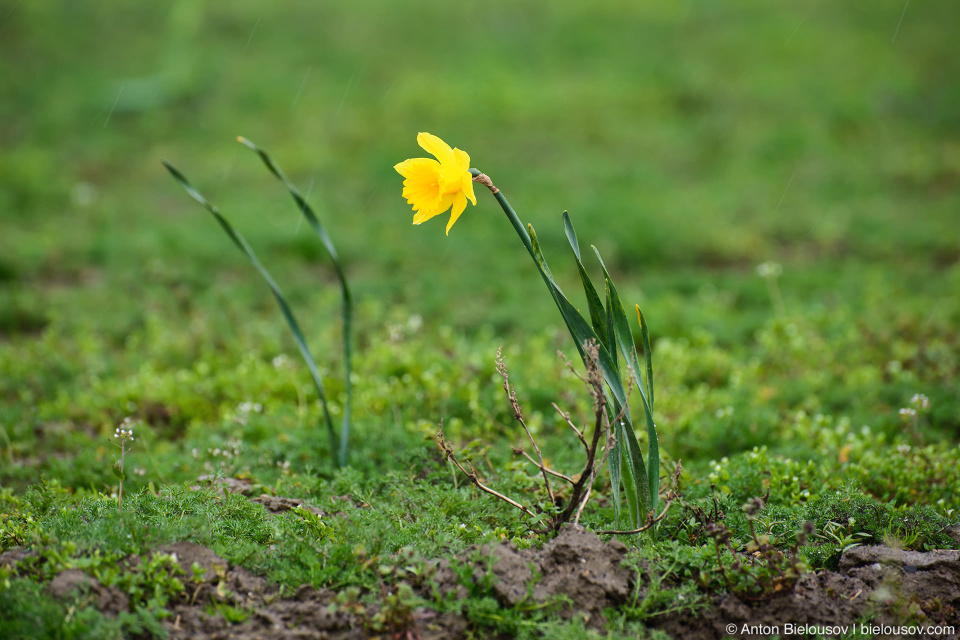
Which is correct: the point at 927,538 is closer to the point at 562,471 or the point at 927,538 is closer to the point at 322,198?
the point at 562,471

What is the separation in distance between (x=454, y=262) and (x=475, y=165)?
174 cm

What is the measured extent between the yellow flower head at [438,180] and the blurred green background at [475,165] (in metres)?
1.54

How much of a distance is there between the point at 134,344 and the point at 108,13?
8614 millimetres

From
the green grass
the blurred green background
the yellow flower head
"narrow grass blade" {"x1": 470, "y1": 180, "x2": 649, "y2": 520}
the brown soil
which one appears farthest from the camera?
the blurred green background

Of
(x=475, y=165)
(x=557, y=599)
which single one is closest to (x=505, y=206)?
(x=557, y=599)

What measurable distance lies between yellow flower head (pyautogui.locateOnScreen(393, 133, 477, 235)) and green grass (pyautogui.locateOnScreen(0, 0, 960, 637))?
0.98 meters

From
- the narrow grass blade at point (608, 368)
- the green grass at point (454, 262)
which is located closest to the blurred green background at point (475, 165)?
the green grass at point (454, 262)

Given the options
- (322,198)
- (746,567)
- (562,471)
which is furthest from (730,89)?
(746,567)

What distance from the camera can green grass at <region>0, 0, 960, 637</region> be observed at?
252cm

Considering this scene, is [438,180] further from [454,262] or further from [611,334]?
[454,262]

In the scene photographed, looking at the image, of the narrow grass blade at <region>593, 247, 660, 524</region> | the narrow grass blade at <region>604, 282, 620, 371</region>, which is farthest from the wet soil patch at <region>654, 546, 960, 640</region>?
the narrow grass blade at <region>604, 282, 620, 371</region>

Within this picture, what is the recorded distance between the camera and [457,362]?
380 cm

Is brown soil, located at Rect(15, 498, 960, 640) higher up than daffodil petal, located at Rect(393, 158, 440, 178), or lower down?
lower down

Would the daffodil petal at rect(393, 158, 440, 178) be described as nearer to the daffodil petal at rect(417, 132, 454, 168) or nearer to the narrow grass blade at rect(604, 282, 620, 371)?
the daffodil petal at rect(417, 132, 454, 168)
